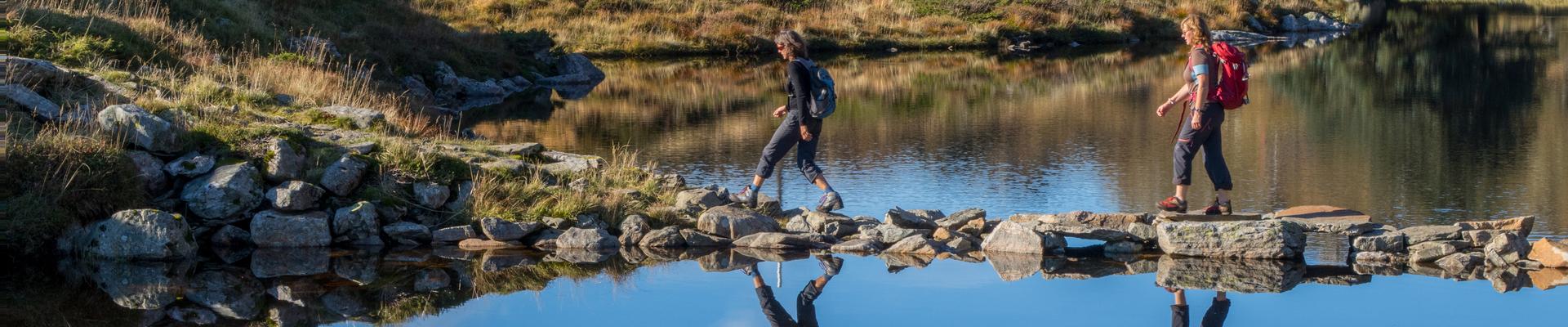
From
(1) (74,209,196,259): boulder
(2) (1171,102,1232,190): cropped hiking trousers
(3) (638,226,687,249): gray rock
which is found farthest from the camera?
(2) (1171,102,1232,190): cropped hiking trousers

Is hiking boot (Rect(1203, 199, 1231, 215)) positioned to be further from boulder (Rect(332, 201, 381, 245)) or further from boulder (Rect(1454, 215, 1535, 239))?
boulder (Rect(332, 201, 381, 245))

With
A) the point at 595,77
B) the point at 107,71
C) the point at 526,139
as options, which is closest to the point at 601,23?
the point at 595,77

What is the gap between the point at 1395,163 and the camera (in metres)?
16.6

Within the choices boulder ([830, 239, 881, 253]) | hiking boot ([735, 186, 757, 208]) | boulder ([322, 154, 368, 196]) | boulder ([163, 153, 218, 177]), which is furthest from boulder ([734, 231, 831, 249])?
boulder ([163, 153, 218, 177])

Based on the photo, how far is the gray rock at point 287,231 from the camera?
10992mm

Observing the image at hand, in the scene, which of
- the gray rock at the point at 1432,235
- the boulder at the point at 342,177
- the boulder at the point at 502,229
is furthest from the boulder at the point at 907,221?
the boulder at the point at 342,177

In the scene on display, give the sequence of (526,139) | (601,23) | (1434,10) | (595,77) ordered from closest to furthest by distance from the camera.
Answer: (526,139) → (595,77) → (601,23) → (1434,10)

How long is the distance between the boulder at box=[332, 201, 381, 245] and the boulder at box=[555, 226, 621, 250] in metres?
1.38

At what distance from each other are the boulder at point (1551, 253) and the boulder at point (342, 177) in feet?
27.6

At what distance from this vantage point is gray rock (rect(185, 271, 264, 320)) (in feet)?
28.8

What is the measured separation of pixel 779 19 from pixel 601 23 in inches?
235

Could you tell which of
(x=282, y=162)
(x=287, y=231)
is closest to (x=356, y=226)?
(x=287, y=231)

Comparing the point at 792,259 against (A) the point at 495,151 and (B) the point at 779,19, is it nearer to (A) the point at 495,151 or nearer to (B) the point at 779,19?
(A) the point at 495,151

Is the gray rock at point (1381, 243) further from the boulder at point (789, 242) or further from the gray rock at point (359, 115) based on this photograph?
the gray rock at point (359, 115)
